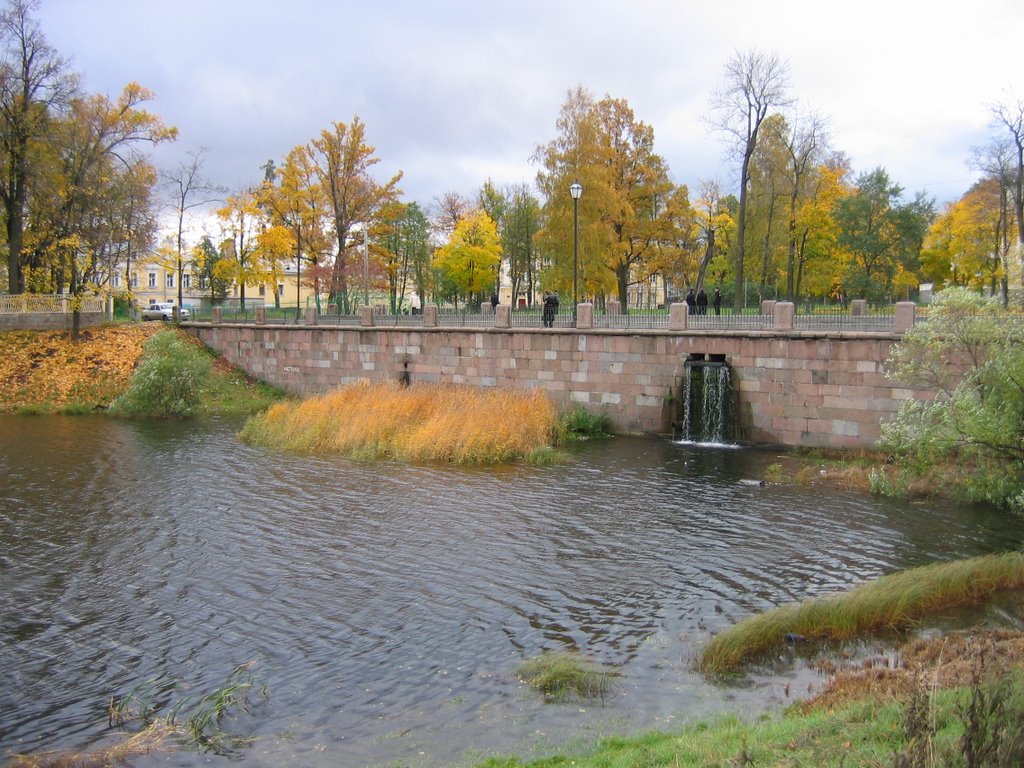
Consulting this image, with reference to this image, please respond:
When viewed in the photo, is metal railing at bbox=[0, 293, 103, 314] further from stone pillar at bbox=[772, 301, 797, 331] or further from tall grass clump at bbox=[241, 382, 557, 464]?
stone pillar at bbox=[772, 301, 797, 331]

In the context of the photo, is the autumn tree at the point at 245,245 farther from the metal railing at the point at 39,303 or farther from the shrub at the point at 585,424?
the shrub at the point at 585,424

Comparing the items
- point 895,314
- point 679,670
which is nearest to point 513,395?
point 895,314

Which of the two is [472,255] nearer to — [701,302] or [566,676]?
[701,302]

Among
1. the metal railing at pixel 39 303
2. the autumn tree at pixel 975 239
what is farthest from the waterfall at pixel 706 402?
the metal railing at pixel 39 303

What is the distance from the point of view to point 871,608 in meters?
10.2

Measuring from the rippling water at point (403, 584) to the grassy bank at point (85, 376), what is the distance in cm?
1262

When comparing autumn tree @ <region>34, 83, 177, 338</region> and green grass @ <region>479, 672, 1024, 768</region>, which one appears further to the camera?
autumn tree @ <region>34, 83, 177, 338</region>

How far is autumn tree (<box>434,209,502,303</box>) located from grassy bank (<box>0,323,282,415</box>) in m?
16.8

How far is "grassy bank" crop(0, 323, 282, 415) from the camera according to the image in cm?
3247

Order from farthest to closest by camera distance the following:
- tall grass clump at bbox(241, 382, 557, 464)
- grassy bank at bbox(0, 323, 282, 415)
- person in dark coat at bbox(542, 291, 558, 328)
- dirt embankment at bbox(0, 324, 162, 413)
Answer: dirt embankment at bbox(0, 324, 162, 413) < grassy bank at bbox(0, 323, 282, 415) < person in dark coat at bbox(542, 291, 558, 328) < tall grass clump at bbox(241, 382, 557, 464)

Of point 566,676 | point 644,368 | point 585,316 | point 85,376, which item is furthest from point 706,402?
point 85,376

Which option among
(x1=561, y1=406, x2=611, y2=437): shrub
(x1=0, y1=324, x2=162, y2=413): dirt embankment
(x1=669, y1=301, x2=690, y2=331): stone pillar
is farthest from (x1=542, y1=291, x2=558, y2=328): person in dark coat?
(x1=0, y1=324, x2=162, y2=413): dirt embankment

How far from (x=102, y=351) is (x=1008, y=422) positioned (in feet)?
115

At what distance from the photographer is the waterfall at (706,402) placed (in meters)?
23.9
